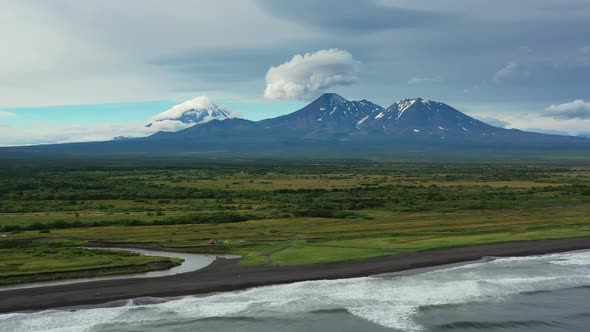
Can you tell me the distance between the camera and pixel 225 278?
48.3 m

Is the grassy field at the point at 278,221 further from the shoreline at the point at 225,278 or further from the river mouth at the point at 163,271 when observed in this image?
the shoreline at the point at 225,278

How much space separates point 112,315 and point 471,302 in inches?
1119

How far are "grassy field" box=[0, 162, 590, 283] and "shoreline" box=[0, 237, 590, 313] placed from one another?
8.39 feet

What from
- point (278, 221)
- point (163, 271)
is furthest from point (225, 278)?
point (278, 221)

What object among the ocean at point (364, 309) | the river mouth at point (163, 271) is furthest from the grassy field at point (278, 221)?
the ocean at point (364, 309)

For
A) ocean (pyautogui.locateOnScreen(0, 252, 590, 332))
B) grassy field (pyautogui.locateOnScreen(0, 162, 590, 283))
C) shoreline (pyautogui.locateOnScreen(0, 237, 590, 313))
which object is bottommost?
ocean (pyautogui.locateOnScreen(0, 252, 590, 332))

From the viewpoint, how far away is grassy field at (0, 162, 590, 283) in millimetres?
59406

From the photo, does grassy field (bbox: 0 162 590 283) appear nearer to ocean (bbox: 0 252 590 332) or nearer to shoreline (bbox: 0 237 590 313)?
shoreline (bbox: 0 237 590 313)

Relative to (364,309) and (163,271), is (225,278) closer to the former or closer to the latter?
(163,271)

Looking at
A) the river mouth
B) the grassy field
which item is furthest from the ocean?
the grassy field

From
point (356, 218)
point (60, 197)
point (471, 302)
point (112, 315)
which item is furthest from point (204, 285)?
point (60, 197)

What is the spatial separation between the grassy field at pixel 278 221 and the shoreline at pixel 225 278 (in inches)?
101

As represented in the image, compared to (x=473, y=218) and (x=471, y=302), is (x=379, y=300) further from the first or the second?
(x=473, y=218)

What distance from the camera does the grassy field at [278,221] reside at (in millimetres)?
59406
